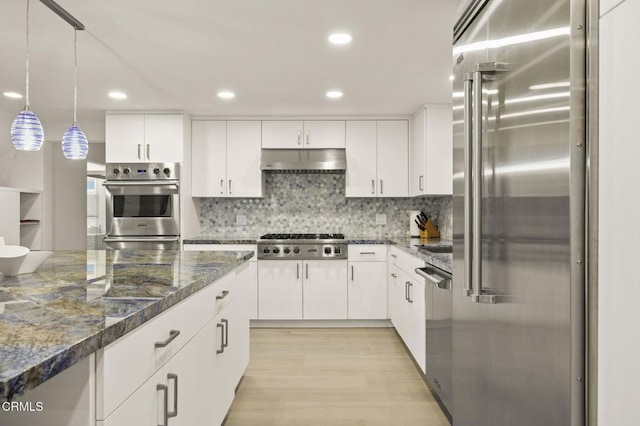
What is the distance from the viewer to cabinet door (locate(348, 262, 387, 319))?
4.54 meters

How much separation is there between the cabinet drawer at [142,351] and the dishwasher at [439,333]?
48.9 inches

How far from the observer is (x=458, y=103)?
1.83 m

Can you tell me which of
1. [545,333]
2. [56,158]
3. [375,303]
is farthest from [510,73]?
[56,158]

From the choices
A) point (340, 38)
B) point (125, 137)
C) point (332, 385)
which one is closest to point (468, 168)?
point (340, 38)

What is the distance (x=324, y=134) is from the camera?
4.80 meters

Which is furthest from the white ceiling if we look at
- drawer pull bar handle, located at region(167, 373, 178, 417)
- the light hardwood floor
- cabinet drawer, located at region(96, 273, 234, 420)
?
the light hardwood floor

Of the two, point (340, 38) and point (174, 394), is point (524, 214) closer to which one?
point (174, 394)

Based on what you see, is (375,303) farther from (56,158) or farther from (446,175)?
(56,158)

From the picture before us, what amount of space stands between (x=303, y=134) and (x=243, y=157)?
0.69 m

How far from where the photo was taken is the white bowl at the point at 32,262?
73.4 inches

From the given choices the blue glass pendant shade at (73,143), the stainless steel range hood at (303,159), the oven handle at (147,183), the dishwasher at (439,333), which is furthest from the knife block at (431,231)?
the blue glass pendant shade at (73,143)

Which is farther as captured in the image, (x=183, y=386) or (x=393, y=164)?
(x=393, y=164)
